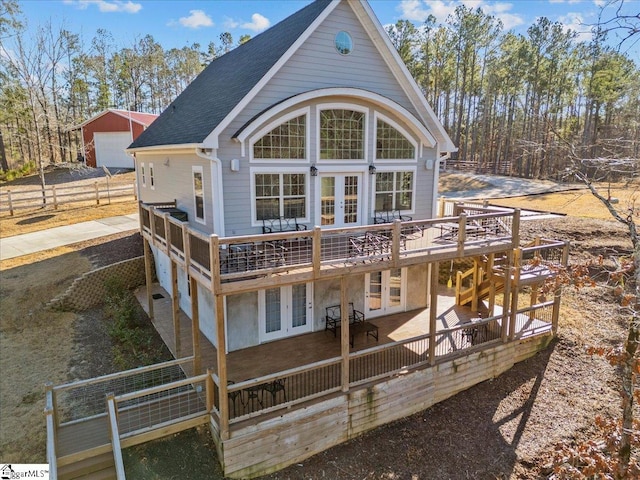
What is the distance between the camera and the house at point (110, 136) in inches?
1517

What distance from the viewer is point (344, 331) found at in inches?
367

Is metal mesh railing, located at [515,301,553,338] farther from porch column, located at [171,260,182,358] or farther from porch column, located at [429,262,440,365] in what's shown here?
porch column, located at [171,260,182,358]

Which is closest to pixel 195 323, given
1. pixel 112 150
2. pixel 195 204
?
pixel 195 204

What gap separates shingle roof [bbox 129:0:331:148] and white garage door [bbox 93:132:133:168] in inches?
986

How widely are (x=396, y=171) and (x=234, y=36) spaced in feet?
167

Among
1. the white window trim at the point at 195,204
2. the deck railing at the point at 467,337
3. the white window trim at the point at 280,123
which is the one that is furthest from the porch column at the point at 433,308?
the white window trim at the point at 195,204

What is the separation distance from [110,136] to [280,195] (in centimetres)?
3504

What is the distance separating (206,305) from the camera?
38.7ft

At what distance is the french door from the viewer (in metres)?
11.4

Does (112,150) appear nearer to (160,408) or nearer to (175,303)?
(175,303)

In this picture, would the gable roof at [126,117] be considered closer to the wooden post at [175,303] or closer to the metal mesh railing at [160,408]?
the wooden post at [175,303]

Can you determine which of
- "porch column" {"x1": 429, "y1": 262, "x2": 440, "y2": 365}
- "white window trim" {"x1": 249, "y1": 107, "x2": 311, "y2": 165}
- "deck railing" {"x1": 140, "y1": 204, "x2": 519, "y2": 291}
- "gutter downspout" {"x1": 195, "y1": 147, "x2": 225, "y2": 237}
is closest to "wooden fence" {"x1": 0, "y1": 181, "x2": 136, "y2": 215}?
"deck railing" {"x1": 140, "y1": 204, "x2": 519, "y2": 291}

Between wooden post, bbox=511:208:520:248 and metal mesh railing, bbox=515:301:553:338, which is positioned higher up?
wooden post, bbox=511:208:520:248

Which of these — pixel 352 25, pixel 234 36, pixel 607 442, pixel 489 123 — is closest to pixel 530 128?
pixel 489 123
